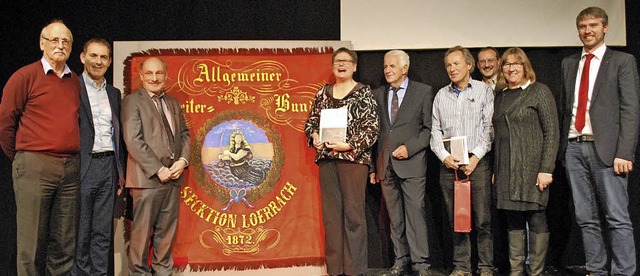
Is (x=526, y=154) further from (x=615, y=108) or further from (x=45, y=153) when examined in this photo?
(x=45, y=153)

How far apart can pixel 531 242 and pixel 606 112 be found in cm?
94

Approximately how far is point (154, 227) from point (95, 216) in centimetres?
39

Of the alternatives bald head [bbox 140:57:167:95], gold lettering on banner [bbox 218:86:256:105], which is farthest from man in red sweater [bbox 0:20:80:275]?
gold lettering on banner [bbox 218:86:256:105]

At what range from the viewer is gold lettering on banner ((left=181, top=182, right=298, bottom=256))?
4.09m

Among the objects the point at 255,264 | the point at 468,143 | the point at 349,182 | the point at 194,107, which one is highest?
the point at 194,107

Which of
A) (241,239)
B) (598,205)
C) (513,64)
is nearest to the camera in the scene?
(598,205)

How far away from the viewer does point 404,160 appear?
12.3 feet

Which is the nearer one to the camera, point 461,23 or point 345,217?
point 345,217

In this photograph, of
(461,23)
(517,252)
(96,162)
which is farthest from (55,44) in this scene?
(517,252)

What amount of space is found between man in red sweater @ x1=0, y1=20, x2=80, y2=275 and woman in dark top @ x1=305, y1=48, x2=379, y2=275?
62.1 inches

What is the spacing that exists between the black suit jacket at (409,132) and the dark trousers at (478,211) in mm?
206

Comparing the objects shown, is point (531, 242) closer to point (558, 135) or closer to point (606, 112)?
point (558, 135)

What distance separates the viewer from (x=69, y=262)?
3.15m

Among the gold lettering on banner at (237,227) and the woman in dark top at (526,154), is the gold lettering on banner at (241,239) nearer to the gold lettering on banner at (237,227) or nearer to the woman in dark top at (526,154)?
the gold lettering on banner at (237,227)
